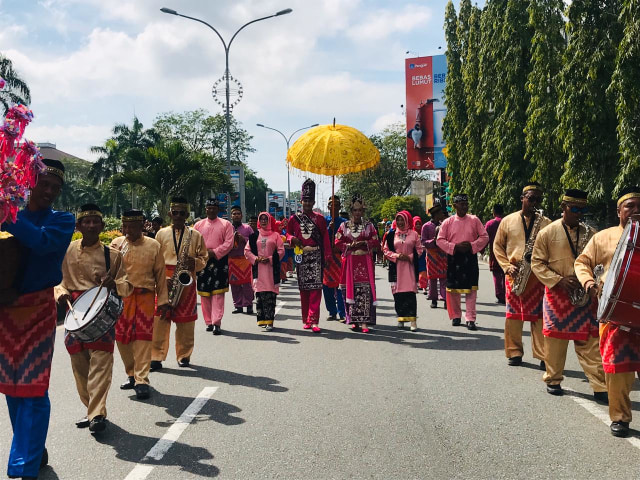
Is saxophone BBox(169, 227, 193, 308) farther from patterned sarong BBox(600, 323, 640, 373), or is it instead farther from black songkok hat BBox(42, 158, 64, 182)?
patterned sarong BBox(600, 323, 640, 373)

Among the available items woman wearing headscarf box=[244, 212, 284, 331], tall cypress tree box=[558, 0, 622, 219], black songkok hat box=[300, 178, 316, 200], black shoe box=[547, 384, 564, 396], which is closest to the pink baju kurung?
woman wearing headscarf box=[244, 212, 284, 331]

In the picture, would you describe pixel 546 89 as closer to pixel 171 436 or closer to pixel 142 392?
pixel 142 392

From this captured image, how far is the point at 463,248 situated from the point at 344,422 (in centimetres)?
548

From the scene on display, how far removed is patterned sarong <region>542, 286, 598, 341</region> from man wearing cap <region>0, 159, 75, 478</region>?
4.33 m

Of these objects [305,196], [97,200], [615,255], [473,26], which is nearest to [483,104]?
[473,26]

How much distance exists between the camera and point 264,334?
10156mm

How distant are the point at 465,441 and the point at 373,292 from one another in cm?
546

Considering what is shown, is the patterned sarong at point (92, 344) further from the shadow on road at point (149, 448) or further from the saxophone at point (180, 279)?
the saxophone at point (180, 279)

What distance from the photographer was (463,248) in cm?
1025

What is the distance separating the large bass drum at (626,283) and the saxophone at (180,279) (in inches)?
171

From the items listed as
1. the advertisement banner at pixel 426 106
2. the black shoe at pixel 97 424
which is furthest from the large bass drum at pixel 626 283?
the advertisement banner at pixel 426 106

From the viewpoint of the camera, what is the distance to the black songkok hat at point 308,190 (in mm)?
10367

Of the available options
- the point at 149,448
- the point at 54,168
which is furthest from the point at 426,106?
the point at 54,168

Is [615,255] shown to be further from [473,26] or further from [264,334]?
[473,26]
